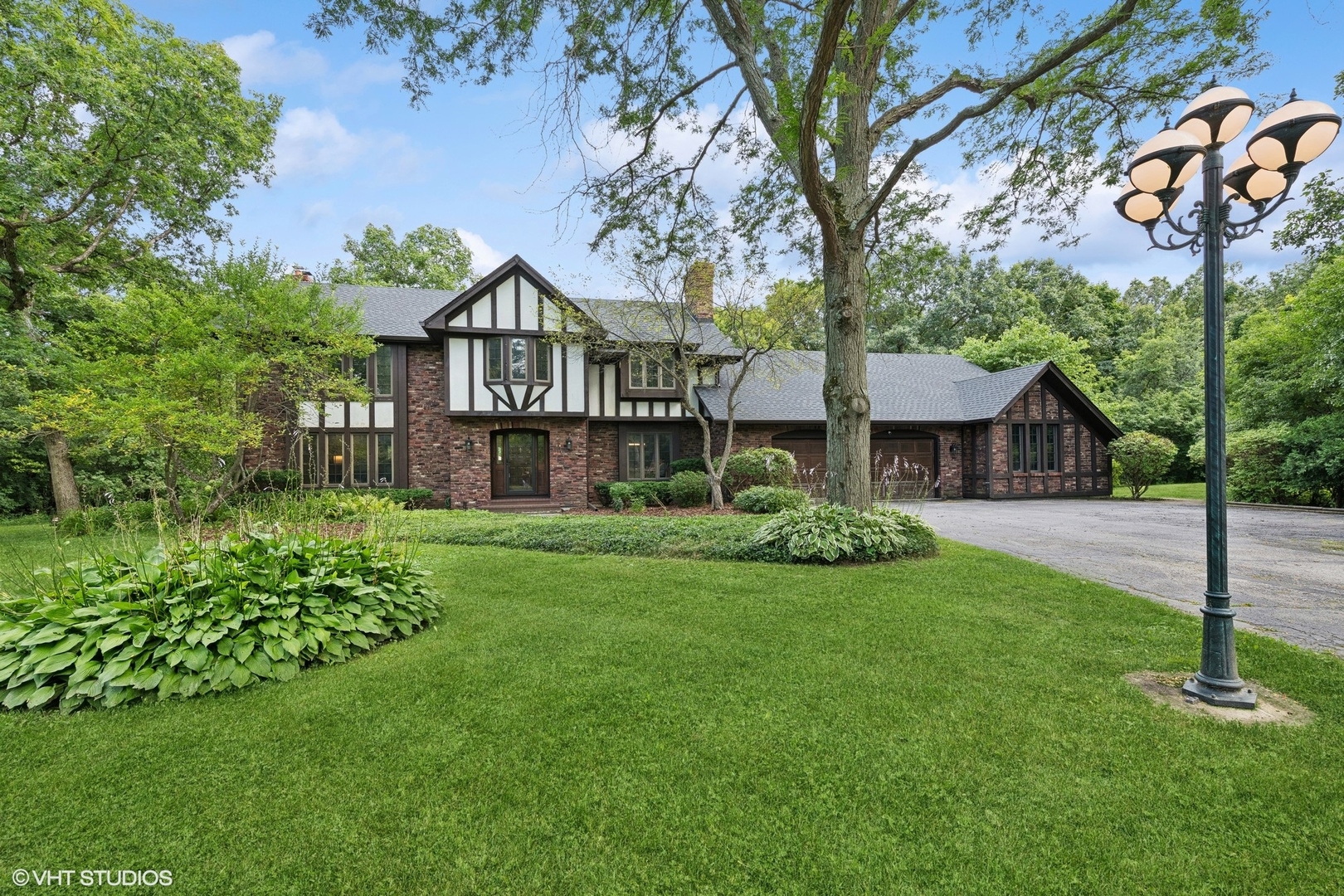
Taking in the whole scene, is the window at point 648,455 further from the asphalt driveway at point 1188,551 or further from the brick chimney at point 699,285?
the asphalt driveway at point 1188,551

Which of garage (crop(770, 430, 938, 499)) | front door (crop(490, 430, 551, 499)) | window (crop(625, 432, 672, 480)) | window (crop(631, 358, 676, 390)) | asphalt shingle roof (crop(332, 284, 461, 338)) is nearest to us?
asphalt shingle roof (crop(332, 284, 461, 338))

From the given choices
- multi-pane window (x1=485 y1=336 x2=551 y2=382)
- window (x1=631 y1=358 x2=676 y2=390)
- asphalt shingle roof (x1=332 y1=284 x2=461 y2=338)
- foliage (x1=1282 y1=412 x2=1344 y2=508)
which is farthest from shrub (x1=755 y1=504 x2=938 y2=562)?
foliage (x1=1282 y1=412 x2=1344 y2=508)

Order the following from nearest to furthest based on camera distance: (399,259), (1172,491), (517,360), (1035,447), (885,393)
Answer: (517,360), (1035,447), (1172,491), (885,393), (399,259)

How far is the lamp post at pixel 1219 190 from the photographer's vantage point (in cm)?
320

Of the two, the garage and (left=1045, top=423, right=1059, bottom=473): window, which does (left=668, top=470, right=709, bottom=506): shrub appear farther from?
(left=1045, top=423, right=1059, bottom=473): window

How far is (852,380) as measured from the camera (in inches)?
303

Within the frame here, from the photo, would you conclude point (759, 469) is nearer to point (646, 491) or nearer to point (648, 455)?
point (646, 491)

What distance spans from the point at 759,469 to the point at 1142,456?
40.0 feet

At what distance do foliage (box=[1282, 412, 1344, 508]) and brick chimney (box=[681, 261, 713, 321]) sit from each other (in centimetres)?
1519

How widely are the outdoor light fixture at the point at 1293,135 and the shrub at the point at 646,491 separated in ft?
41.0

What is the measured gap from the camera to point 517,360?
15055 millimetres

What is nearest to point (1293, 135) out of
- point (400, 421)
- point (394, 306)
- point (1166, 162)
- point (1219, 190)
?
point (1219, 190)

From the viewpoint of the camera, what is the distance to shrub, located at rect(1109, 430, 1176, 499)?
655 inches

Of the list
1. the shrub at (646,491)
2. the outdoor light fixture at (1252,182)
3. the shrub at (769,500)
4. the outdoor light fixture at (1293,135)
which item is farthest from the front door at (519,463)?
the outdoor light fixture at (1293,135)
